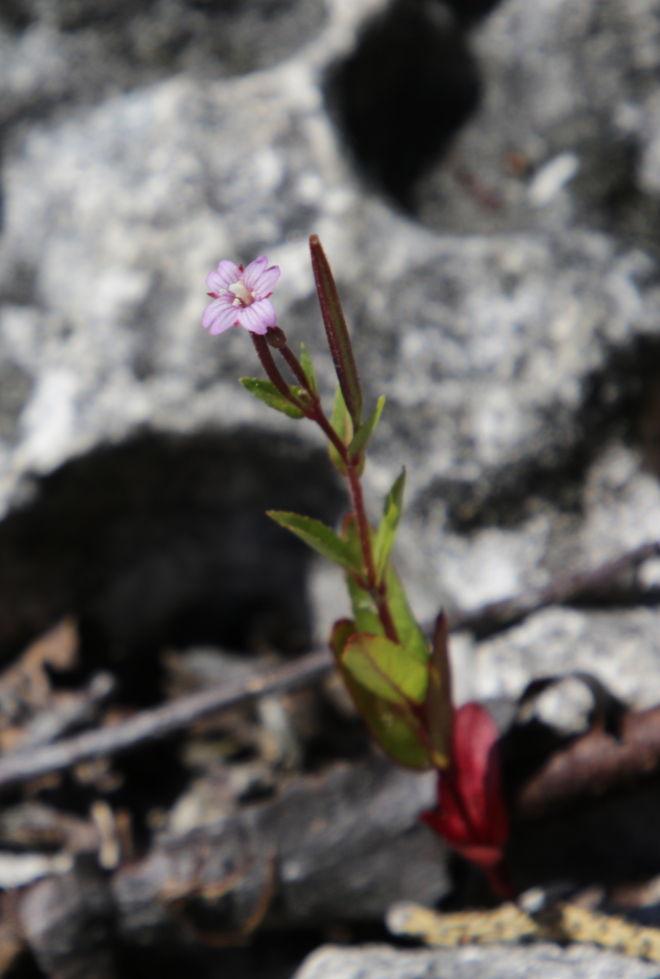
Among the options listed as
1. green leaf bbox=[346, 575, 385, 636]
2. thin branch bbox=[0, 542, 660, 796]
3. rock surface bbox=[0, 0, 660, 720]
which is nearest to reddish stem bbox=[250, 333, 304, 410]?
green leaf bbox=[346, 575, 385, 636]

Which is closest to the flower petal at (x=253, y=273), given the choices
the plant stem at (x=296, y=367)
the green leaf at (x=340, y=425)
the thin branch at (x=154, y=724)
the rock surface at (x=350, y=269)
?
the plant stem at (x=296, y=367)

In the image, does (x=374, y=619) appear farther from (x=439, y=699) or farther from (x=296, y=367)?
(x=296, y=367)

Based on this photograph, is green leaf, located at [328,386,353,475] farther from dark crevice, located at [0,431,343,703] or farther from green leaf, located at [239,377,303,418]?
dark crevice, located at [0,431,343,703]

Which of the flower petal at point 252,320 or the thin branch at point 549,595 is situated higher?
the flower petal at point 252,320

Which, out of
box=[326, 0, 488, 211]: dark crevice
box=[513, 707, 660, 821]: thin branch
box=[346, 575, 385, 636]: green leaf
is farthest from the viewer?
box=[326, 0, 488, 211]: dark crevice

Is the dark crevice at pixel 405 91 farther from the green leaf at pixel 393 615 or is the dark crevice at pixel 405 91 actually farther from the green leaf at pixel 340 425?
the green leaf at pixel 393 615

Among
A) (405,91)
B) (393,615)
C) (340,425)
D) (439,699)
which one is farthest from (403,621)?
(405,91)
